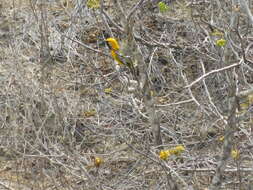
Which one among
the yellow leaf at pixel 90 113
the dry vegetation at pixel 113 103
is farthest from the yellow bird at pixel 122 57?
the yellow leaf at pixel 90 113

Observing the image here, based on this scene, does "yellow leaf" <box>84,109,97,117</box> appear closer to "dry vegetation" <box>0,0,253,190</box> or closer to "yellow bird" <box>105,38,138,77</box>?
"dry vegetation" <box>0,0,253,190</box>

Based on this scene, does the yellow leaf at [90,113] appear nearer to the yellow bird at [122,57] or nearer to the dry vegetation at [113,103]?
the dry vegetation at [113,103]

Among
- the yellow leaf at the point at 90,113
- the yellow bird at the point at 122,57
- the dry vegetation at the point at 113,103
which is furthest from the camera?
the yellow leaf at the point at 90,113

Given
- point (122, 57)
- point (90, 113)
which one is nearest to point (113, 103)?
point (90, 113)

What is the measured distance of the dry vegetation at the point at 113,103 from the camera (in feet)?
11.2

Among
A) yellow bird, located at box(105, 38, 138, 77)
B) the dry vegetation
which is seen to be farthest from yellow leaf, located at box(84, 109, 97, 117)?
yellow bird, located at box(105, 38, 138, 77)

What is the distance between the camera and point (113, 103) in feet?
15.4

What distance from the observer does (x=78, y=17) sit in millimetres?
5430

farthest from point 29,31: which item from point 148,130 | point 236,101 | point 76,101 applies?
point 236,101

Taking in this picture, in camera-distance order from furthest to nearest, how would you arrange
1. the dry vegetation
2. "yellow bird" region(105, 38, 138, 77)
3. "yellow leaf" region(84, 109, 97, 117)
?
"yellow leaf" region(84, 109, 97, 117) → the dry vegetation → "yellow bird" region(105, 38, 138, 77)

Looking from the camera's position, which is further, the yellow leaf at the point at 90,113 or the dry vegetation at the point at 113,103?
the yellow leaf at the point at 90,113

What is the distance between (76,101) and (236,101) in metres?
2.58

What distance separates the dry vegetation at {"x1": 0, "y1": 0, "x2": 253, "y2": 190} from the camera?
11.2 ft

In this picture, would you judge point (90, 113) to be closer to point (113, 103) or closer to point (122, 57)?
point (113, 103)
